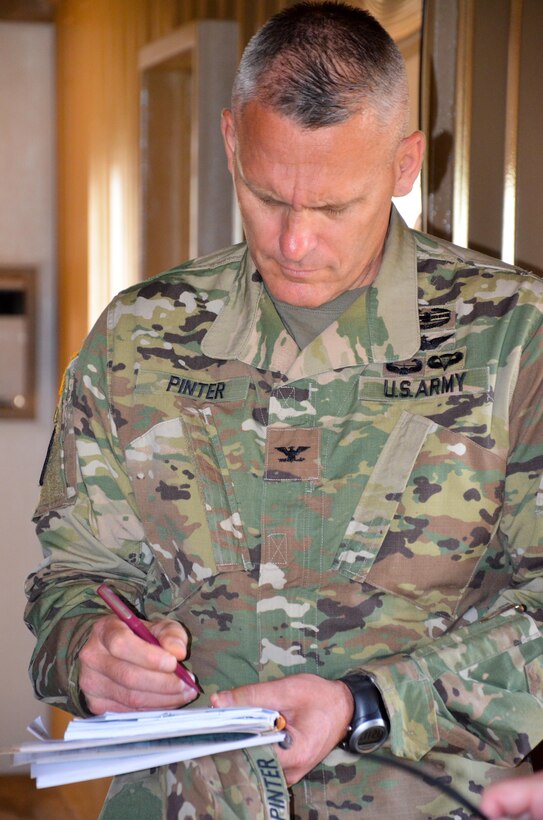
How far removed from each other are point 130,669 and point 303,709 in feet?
0.66

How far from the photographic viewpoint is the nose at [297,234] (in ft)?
4.54

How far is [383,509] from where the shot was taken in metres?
1.41

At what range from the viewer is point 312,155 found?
1.35m

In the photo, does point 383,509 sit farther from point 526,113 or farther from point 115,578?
point 526,113

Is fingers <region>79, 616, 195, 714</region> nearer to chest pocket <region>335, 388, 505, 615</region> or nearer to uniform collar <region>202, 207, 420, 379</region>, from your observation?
chest pocket <region>335, 388, 505, 615</region>

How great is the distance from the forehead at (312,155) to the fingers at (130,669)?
0.57 m

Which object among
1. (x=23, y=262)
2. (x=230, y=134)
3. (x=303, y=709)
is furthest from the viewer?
(x=23, y=262)

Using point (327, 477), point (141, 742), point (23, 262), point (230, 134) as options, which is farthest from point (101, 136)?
point (141, 742)

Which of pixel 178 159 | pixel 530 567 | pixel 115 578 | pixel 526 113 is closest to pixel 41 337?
pixel 178 159

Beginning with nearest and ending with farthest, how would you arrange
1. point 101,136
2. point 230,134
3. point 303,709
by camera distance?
point 303,709 → point 230,134 → point 101,136

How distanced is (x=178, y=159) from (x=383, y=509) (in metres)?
2.11

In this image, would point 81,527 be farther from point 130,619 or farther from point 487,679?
point 487,679

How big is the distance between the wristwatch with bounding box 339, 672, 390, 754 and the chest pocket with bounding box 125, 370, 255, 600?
0.26 metres

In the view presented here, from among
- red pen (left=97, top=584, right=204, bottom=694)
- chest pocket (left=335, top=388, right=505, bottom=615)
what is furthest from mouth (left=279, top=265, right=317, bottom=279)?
red pen (left=97, top=584, right=204, bottom=694)
